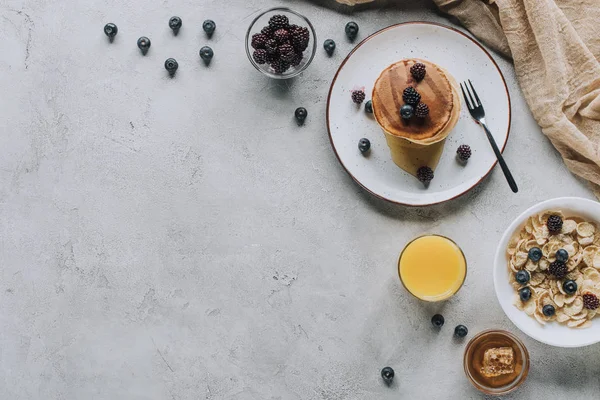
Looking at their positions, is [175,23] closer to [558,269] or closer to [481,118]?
[481,118]

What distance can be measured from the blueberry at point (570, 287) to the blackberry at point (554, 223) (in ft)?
0.51

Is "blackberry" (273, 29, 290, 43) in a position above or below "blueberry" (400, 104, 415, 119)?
above

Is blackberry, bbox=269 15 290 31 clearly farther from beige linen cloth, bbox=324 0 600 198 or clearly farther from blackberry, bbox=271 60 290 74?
beige linen cloth, bbox=324 0 600 198

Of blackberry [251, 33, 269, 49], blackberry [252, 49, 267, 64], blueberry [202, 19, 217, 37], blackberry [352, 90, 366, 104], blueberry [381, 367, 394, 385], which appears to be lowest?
blueberry [381, 367, 394, 385]

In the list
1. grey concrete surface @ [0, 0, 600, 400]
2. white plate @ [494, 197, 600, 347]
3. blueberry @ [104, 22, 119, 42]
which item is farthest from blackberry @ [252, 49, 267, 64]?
white plate @ [494, 197, 600, 347]

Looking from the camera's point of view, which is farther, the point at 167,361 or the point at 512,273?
the point at 167,361

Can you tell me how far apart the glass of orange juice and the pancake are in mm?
332

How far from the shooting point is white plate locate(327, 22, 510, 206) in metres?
2.20

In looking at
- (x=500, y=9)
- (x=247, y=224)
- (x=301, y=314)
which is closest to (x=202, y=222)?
(x=247, y=224)

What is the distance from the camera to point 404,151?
2.22 meters

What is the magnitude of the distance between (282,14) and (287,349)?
1.06 meters

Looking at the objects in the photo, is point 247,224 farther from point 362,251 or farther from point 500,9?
point 500,9

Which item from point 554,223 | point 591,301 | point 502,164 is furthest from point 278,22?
point 591,301

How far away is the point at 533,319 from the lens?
2145 mm
